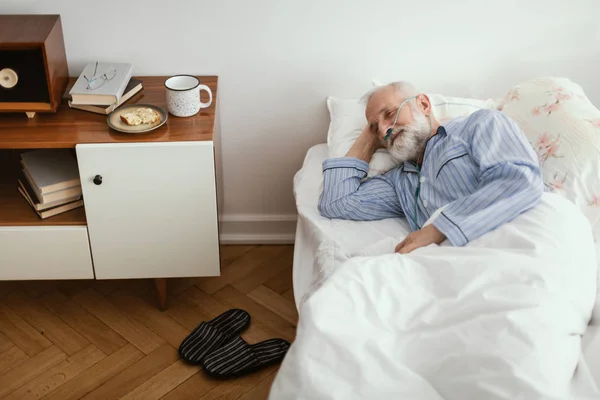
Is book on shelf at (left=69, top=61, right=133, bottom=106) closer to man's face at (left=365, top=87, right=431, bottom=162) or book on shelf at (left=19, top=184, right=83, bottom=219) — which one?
book on shelf at (left=19, top=184, right=83, bottom=219)

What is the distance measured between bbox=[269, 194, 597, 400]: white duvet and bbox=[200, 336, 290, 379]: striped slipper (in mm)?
607

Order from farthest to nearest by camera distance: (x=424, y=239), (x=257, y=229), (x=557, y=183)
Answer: (x=257, y=229) < (x=557, y=183) < (x=424, y=239)

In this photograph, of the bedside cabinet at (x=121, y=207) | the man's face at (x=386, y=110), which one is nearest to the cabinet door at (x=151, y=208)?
the bedside cabinet at (x=121, y=207)

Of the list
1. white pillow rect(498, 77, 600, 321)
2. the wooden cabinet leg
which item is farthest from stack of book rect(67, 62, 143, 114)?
white pillow rect(498, 77, 600, 321)

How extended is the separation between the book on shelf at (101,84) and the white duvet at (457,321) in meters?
0.91

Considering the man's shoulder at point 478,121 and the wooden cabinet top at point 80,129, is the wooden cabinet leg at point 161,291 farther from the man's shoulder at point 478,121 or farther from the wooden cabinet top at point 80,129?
the man's shoulder at point 478,121

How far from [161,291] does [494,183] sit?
106cm

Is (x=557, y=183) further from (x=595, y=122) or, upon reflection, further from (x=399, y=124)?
(x=399, y=124)

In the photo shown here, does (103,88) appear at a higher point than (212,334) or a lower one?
higher

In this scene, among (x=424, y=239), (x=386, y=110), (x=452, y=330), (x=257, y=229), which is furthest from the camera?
(x=257, y=229)

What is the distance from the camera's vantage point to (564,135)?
Result: 70.2 inches

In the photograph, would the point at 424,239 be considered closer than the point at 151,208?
Yes

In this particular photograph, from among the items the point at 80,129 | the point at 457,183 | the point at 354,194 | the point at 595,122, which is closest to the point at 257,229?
the point at 354,194

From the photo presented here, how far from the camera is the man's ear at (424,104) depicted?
1.86m
